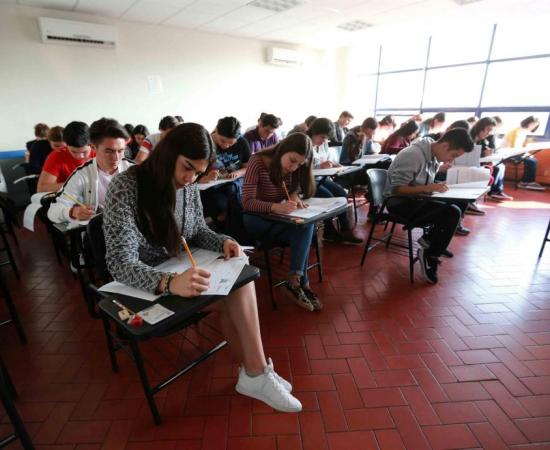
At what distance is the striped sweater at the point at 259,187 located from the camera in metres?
2.18

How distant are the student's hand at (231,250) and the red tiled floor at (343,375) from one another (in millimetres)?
721

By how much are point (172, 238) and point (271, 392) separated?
2.71ft

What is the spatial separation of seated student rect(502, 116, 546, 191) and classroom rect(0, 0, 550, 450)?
42mm

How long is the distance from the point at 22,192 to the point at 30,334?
409cm

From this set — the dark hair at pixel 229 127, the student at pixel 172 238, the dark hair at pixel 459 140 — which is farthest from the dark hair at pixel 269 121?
the student at pixel 172 238

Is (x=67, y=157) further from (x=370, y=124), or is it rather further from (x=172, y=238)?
(x=370, y=124)

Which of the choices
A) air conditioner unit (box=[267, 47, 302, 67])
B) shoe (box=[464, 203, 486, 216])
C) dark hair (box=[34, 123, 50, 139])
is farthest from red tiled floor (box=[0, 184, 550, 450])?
air conditioner unit (box=[267, 47, 302, 67])

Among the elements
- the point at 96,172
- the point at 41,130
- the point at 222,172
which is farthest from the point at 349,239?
the point at 41,130

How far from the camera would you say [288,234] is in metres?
2.18

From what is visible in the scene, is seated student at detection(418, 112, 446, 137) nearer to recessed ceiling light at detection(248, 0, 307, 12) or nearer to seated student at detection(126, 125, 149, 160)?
recessed ceiling light at detection(248, 0, 307, 12)

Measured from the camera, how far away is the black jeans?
2434 millimetres

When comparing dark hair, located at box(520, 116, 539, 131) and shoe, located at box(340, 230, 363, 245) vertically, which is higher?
dark hair, located at box(520, 116, 539, 131)

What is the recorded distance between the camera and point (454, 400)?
1526 mm

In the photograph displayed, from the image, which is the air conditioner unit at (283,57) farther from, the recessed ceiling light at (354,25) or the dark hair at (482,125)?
the dark hair at (482,125)
